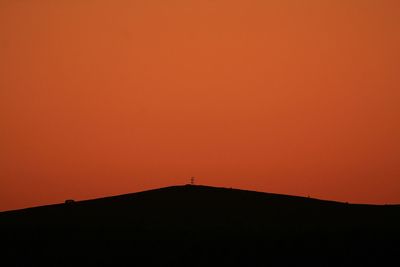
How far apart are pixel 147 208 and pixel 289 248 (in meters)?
14.9

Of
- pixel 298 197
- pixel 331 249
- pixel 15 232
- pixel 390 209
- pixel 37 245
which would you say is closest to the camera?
pixel 331 249

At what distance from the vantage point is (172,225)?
163 ft

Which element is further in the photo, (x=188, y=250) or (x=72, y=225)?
(x=72, y=225)

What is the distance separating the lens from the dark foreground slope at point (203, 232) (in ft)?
142

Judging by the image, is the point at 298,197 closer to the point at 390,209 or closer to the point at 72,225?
the point at 390,209

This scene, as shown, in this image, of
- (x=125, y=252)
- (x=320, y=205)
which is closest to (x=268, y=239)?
(x=125, y=252)

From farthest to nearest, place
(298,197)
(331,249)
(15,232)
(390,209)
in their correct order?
(298,197)
(390,209)
(15,232)
(331,249)

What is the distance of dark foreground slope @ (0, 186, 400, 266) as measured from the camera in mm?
43188

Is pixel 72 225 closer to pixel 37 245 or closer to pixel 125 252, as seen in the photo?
pixel 37 245

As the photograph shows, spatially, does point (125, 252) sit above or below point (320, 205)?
below

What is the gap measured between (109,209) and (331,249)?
18501 mm

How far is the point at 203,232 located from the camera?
47.2 metres

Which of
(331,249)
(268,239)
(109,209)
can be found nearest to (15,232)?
(109,209)

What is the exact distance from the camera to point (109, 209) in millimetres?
56562
